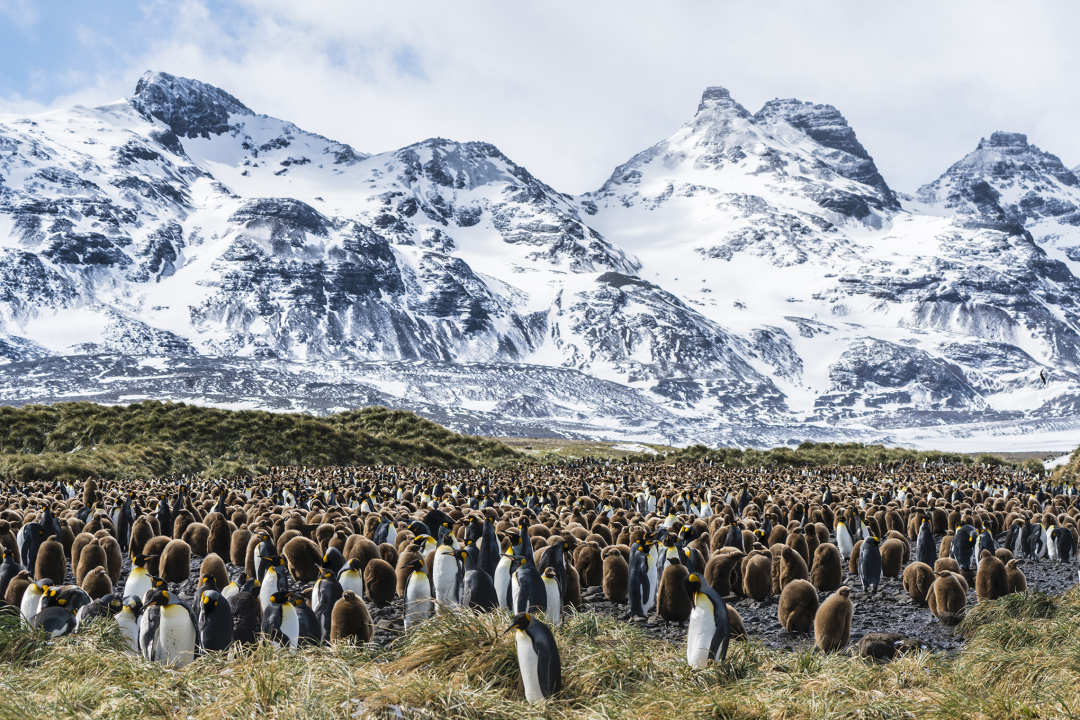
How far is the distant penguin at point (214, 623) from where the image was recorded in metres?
6.64

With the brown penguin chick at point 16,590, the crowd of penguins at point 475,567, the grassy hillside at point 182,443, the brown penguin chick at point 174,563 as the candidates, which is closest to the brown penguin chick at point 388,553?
the crowd of penguins at point 475,567

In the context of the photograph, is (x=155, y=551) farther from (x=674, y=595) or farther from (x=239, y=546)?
(x=674, y=595)

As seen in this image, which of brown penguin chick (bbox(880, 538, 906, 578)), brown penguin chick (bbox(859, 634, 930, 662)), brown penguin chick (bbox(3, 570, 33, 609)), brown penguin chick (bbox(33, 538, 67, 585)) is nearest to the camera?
brown penguin chick (bbox(859, 634, 930, 662))

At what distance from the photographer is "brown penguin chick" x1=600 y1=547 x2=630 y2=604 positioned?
9875 millimetres

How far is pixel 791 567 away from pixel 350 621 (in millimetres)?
5426

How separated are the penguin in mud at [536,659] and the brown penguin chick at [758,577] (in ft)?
15.9

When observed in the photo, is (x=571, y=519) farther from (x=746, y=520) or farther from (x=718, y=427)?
(x=718, y=427)

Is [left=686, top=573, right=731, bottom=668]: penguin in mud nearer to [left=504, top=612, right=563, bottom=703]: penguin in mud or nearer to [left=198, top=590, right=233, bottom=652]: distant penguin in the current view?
[left=504, top=612, right=563, bottom=703]: penguin in mud

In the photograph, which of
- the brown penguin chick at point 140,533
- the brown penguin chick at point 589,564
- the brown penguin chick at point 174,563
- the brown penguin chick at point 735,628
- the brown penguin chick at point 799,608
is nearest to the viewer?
the brown penguin chick at point 735,628

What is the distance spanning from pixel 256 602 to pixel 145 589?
6.33 feet

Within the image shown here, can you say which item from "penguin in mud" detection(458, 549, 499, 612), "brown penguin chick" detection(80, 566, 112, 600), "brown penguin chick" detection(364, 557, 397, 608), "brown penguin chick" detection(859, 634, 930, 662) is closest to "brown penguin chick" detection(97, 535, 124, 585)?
"brown penguin chick" detection(80, 566, 112, 600)

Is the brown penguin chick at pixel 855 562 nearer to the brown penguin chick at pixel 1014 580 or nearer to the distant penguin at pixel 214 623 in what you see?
the brown penguin chick at pixel 1014 580

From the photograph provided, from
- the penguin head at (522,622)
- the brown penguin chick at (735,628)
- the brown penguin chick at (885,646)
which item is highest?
the penguin head at (522,622)

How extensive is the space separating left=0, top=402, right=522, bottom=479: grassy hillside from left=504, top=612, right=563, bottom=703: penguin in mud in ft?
86.6
